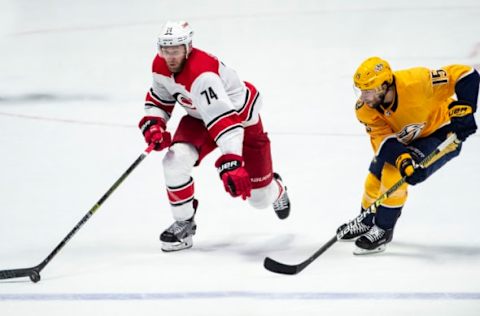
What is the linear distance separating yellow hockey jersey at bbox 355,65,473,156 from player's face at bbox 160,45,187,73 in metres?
0.79

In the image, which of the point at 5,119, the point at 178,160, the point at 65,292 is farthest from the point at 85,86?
the point at 65,292

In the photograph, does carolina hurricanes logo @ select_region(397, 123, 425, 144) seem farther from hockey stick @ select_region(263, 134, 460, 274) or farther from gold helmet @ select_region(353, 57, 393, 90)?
gold helmet @ select_region(353, 57, 393, 90)

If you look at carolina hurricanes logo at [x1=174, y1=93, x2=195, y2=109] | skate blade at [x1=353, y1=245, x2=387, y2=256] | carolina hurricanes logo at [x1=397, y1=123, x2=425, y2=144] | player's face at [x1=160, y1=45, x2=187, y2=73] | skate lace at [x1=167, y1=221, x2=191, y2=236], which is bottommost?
skate blade at [x1=353, y1=245, x2=387, y2=256]

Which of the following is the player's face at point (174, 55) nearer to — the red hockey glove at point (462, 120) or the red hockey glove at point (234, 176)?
the red hockey glove at point (234, 176)

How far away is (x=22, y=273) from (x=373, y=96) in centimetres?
160

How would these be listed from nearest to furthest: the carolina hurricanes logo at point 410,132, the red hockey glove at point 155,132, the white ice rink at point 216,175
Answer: the white ice rink at point 216,175 < the carolina hurricanes logo at point 410,132 < the red hockey glove at point 155,132

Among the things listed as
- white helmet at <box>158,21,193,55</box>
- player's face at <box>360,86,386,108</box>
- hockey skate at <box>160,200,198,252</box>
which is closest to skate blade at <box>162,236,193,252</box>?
hockey skate at <box>160,200,198,252</box>

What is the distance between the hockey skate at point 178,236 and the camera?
4.05 m

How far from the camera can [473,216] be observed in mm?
4301

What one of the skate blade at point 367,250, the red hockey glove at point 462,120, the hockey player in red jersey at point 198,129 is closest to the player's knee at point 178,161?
the hockey player in red jersey at point 198,129

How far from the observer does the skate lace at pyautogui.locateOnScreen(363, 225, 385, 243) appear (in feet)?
13.0

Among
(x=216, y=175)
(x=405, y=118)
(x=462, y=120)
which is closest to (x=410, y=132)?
(x=405, y=118)

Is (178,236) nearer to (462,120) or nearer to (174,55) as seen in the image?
(174,55)

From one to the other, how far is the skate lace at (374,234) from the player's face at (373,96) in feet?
1.81
